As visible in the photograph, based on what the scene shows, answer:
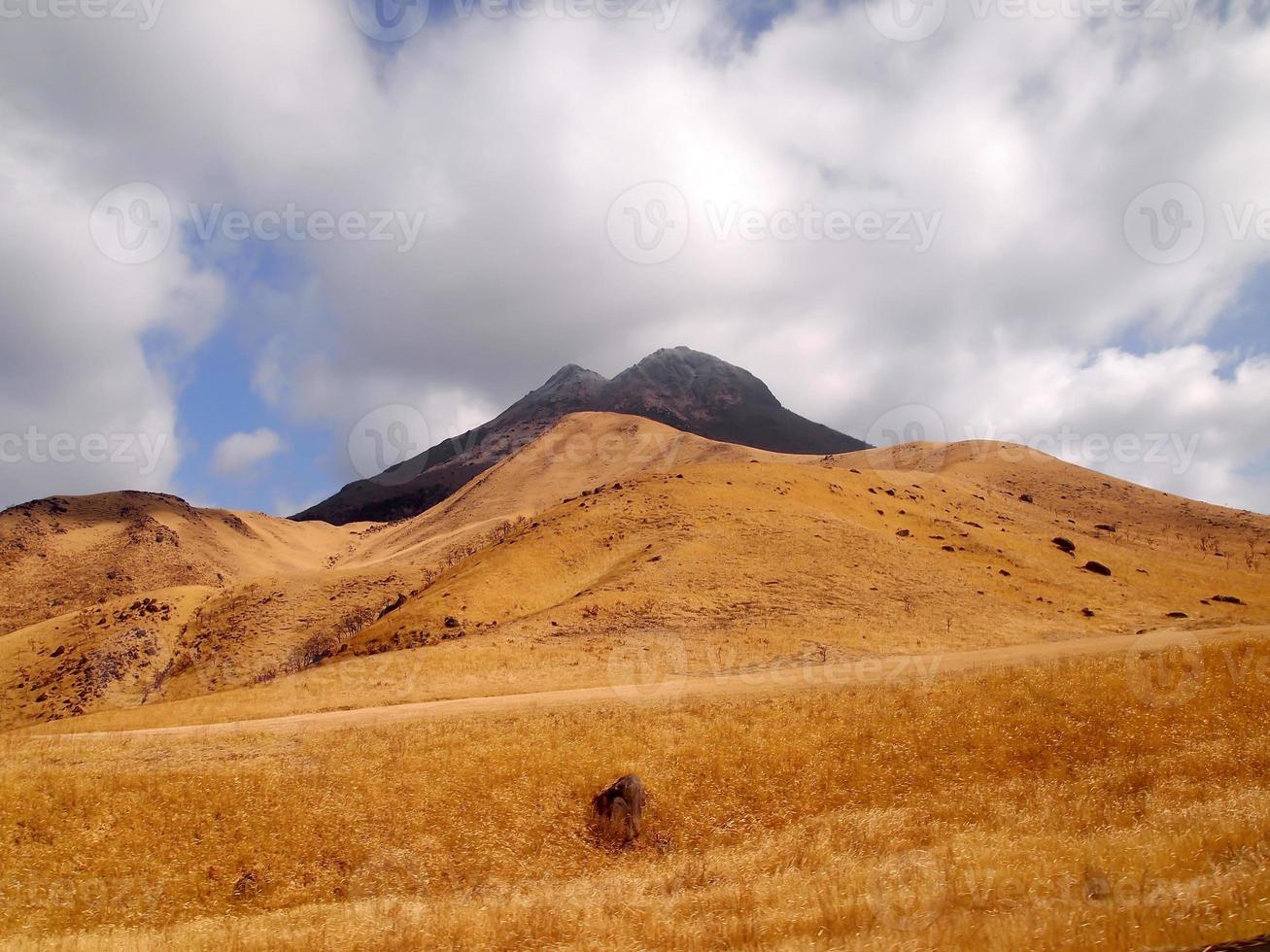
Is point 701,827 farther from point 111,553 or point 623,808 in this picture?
point 111,553

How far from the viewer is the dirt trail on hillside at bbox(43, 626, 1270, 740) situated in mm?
23516

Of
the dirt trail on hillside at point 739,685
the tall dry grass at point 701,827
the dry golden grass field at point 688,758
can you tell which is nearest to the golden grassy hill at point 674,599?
the dry golden grass field at point 688,758

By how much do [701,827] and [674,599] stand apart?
76.7ft

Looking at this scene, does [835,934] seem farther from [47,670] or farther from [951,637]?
[47,670]

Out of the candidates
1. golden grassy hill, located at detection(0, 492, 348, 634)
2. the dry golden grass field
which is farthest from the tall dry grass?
golden grassy hill, located at detection(0, 492, 348, 634)

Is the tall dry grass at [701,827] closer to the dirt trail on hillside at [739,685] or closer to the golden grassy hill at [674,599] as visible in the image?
the dirt trail on hillside at [739,685]

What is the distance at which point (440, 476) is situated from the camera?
162250 mm

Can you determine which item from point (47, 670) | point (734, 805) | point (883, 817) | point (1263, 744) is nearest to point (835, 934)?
point (883, 817)

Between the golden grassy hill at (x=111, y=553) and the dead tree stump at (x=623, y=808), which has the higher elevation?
the golden grassy hill at (x=111, y=553)

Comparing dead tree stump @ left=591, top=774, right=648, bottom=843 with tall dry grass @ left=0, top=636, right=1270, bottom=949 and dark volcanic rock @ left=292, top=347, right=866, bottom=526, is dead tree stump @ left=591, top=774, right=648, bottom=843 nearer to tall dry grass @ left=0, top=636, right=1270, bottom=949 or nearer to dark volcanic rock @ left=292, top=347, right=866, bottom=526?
tall dry grass @ left=0, top=636, right=1270, bottom=949

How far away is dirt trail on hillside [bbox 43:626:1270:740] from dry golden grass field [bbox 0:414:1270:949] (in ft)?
0.94

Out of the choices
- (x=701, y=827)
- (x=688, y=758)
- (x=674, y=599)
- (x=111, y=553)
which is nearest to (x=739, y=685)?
(x=688, y=758)

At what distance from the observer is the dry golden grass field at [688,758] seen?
10.6 metres

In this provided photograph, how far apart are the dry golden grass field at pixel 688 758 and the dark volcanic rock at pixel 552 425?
110040 millimetres
